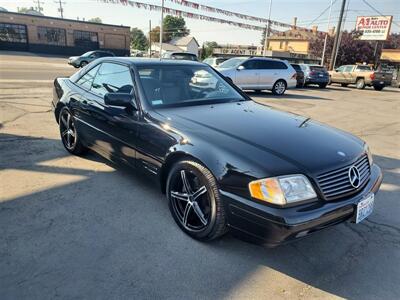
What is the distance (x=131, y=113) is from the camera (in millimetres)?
3633

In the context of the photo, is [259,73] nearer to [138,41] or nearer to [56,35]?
[56,35]

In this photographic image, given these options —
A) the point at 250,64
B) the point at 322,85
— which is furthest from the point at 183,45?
the point at 250,64

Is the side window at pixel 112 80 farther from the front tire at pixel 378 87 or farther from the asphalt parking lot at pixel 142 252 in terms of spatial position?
the front tire at pixel 378 87

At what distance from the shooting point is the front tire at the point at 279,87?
50.2ft

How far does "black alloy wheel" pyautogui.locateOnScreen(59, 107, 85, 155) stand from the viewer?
491 cm

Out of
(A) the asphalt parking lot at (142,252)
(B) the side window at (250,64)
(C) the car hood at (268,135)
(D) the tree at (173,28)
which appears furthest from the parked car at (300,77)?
(D) the tree at (173,28)

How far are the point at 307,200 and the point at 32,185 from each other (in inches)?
125

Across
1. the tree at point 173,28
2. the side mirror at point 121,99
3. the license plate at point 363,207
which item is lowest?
the license plate at point 363,207

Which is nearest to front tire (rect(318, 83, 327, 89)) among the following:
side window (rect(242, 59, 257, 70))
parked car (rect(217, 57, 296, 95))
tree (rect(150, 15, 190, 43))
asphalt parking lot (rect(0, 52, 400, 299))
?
parked car (rect(217, 57, 296, 95))

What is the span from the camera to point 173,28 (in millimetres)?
110062

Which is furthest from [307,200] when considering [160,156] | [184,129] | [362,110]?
[362,110]

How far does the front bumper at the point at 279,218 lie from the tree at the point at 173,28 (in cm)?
10623

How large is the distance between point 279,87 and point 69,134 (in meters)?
12.0

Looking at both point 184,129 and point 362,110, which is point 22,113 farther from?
point 362,110
